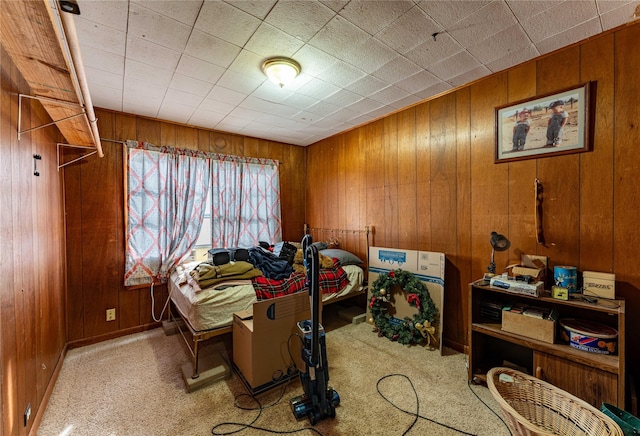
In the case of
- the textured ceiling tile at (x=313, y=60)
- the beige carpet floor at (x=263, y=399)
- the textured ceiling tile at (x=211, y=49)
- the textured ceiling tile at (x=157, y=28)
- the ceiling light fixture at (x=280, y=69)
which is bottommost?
the beige carpet floor at (x=263, y=399)

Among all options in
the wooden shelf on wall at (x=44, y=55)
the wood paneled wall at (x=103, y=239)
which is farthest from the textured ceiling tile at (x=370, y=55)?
the wood paneled wall at (x=103, y=239)

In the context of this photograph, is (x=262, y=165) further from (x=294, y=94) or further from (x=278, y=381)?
(x=278, y=381)

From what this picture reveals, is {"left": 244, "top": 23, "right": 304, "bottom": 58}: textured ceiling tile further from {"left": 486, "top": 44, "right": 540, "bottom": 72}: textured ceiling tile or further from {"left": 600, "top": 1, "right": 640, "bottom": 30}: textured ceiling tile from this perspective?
{"left": 600, "top": 1, "right": 640, "bottom": 30}: textured ceiling tile

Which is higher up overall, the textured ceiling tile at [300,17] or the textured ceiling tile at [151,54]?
the textured ceiling tile at [300,17]

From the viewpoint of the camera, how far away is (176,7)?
1.55m

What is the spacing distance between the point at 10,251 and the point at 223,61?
70.2 inches

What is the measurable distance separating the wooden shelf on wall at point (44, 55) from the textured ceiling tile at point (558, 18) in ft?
8.17

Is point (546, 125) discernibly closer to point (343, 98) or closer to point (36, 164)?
point (343, 98)

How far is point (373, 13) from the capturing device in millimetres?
1645

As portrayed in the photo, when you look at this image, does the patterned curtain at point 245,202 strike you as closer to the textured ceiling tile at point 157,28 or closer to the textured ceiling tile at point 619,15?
the textured ceiling tile at point 157,28

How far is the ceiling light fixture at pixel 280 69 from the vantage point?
6.85 ft

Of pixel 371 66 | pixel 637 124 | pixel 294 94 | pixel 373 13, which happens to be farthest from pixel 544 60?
pixel 294 94

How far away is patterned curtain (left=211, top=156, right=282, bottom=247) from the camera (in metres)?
3.71

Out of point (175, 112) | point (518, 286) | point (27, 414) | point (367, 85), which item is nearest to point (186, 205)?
point (175, 112)
